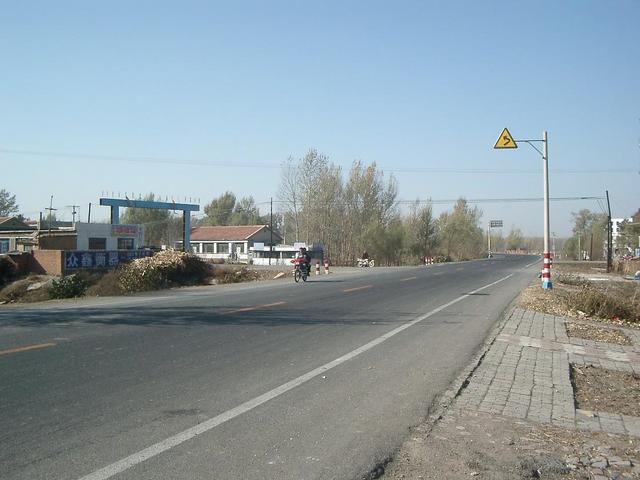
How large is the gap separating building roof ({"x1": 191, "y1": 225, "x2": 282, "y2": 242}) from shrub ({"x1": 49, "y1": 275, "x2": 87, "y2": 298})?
191ft

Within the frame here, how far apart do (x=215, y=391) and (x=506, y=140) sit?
1650cm

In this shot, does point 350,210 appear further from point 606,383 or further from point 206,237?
point 606,383

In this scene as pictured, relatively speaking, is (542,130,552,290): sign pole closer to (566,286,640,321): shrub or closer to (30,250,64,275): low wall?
(566,286,640,321): shrub

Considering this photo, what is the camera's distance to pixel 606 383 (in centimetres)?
841

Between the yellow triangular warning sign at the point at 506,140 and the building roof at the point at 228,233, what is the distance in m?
67.1

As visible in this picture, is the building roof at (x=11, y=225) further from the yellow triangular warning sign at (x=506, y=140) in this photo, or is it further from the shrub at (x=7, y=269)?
the yellow triangular warning sign at (x=506, y=140)

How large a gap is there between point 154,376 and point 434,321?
27.0 feet

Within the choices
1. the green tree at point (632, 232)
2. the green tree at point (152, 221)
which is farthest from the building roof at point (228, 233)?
the green tree at point (632, 232)

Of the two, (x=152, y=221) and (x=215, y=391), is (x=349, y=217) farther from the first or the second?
(x=215, y=391)

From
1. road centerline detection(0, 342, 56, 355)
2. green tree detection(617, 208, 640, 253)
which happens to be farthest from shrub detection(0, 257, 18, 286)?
green tree detection(617, 208, 640, 253)

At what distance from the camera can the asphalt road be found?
16.0 ft

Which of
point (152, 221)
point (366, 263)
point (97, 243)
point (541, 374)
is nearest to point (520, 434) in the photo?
point (541, 374)

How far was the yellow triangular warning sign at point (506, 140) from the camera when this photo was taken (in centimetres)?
2070

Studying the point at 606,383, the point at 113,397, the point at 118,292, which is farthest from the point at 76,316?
the point at 118,292
